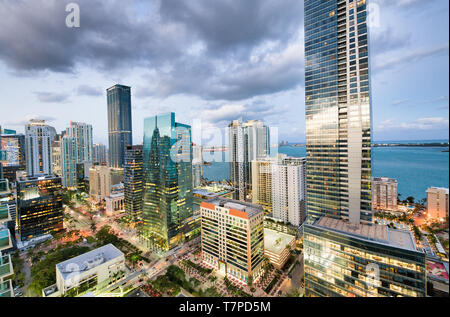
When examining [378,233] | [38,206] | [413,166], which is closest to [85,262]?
[38,206]

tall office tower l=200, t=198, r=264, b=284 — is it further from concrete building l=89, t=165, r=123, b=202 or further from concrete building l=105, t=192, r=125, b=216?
concrete building l=89, t=165, r=123, b=202

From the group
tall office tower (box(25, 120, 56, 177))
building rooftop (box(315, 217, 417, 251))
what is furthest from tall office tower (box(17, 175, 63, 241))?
building rooftop (box(315, 217, 417, 251))

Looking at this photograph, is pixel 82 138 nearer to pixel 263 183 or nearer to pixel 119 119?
pixel 119 119

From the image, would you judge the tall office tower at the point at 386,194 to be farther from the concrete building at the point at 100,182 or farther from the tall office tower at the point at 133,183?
the concrete building at the point at 100,182

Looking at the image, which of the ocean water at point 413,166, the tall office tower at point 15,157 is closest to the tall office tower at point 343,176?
the ocean water at point 413,166

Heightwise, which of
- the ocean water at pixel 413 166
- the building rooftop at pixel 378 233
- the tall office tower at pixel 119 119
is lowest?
the building rooftop at pixel 378 233
